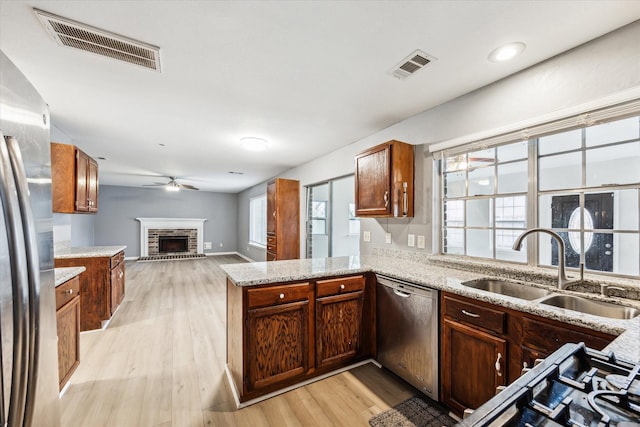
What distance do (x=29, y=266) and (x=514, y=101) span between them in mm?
2878

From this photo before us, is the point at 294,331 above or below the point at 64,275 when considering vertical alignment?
below

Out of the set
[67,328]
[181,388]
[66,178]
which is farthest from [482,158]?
[66,178]

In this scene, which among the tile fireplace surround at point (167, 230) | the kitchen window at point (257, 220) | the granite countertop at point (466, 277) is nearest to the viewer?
the granite countertop at point (466, 277)

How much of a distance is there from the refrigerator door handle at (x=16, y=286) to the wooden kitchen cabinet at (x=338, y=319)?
1609 millimetres

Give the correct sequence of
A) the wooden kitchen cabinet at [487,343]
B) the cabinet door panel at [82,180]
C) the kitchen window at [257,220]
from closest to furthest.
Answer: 1. the wooden kitchen cabinet at [487,343]
2. the cabinet door panel at [82,180]
3. the kitchen window at [257,220]

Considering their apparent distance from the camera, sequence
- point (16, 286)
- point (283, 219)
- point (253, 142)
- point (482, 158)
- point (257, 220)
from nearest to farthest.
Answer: point (16, 286)
point (482, 158)
point (253, 142)
point (283, 219)
point (257, 220)

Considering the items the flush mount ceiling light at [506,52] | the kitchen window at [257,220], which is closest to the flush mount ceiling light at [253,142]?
the flush mount ceiling light at [506,52]

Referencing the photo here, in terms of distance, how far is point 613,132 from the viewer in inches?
66.9

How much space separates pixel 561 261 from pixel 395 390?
1473 mm

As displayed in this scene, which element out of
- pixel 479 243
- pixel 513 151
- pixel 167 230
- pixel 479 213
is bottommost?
pixel 167 230

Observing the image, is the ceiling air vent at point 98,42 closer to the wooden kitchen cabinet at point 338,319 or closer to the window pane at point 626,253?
the wooden kitchen cabinet at point 338,319

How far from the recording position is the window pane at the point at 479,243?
2446 mm

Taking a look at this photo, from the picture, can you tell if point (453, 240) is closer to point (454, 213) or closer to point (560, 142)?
point (454, 213)

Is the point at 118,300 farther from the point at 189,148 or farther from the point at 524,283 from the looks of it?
the point at 524,283
